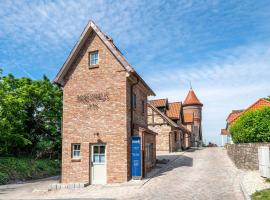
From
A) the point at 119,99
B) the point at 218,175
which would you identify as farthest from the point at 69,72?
the point at 218,175

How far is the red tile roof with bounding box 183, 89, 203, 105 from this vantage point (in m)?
70.8

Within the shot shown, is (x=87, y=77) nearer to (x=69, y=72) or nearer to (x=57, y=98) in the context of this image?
(x=69, y=72)

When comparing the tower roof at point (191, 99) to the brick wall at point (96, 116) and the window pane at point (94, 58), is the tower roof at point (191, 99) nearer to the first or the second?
the window pane at point (94, 58)

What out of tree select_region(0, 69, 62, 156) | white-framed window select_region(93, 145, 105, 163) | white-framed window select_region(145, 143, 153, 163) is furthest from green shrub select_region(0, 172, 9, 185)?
white-framed window select_region(145, 143, 153, 163)

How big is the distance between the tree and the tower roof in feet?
152

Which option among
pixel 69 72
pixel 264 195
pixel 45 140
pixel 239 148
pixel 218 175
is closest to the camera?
pixel 264 195

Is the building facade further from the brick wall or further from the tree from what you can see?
the brick wall

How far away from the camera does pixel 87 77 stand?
18297mm

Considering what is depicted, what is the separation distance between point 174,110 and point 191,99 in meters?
31.2

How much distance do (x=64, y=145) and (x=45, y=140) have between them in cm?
1143

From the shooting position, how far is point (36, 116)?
93.1ft

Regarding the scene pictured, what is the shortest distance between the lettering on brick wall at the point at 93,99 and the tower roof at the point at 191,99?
55.1 meters

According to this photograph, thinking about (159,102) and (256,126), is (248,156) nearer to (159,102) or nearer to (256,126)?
(256,126)

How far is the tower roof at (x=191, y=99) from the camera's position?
7083 cm
